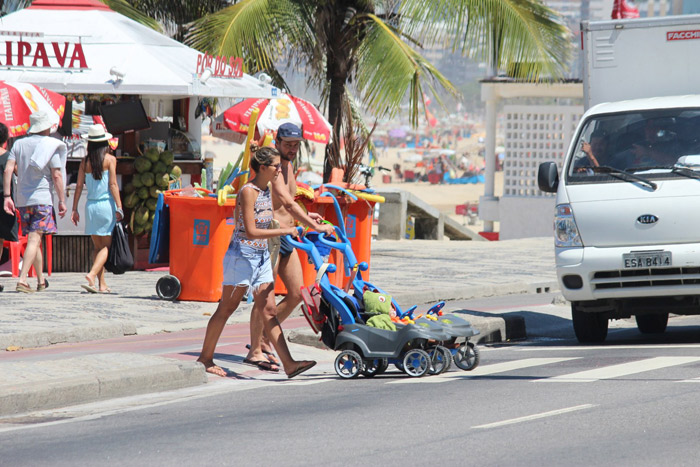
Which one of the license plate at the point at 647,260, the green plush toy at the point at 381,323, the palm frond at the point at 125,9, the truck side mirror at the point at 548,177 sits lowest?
the green plush toy at the point at 381,323

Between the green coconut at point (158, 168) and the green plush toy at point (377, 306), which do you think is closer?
the green plush toy at point (377, 306)

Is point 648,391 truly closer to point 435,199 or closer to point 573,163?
point 573,163

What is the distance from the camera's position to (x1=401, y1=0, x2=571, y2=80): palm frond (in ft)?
62.1

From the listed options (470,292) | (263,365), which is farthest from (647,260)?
(470,292)

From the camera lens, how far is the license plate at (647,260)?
32.8 ft

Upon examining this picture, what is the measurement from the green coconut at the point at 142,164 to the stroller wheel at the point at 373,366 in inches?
299

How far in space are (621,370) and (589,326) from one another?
209 centimetres

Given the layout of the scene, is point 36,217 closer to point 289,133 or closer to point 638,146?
point 289,133

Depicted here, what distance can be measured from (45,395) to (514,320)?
206 inches

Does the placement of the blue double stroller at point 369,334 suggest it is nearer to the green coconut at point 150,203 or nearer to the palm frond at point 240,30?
the green coconut at point 150,203

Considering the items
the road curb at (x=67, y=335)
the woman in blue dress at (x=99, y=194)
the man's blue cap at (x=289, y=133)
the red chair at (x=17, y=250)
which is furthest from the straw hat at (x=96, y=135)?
the man's blue cap at (x=289, y=133)

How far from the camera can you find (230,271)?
28.6ft

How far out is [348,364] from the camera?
8734mm

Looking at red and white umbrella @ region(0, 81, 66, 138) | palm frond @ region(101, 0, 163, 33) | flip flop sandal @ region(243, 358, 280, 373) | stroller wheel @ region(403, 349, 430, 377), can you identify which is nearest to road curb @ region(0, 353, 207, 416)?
flip flop sandal @ region(243, 358, 280, 373)
